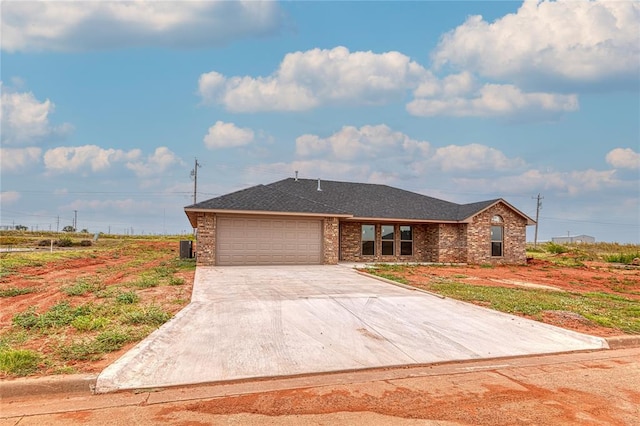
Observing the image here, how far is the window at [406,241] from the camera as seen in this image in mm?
24188

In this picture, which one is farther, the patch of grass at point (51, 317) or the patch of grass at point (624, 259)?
the patch of grass at point (624, 259)

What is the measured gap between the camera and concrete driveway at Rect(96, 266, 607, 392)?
5.45 meters

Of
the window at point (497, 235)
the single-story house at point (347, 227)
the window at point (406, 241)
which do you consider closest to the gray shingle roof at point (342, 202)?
the single-story house at point (347, 227)

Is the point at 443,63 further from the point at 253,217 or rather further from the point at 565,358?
the point at 565,358

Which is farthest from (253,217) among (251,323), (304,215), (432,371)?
(432,371)

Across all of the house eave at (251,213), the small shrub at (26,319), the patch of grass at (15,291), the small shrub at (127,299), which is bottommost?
the patch of grass at (15,291)

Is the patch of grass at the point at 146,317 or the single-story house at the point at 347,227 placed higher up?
the single-story house at the point at 347,227

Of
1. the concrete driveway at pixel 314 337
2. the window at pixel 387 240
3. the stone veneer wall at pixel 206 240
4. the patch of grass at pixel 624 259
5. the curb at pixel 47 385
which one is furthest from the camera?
the patch of grass at pixel 624 259

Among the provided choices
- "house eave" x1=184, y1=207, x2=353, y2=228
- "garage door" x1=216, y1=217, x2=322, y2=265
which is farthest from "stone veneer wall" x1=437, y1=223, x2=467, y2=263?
"garage door" x1=216, y1=217, x2=322, y2=265

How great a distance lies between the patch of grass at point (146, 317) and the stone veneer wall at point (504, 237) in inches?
771

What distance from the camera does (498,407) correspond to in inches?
173

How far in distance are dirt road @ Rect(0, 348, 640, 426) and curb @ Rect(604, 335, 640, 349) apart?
171 cm

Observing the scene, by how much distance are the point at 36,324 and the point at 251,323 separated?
3915 mm

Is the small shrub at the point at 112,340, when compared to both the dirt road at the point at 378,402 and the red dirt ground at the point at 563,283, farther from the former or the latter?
the red dirt ground at the point at 563,283
